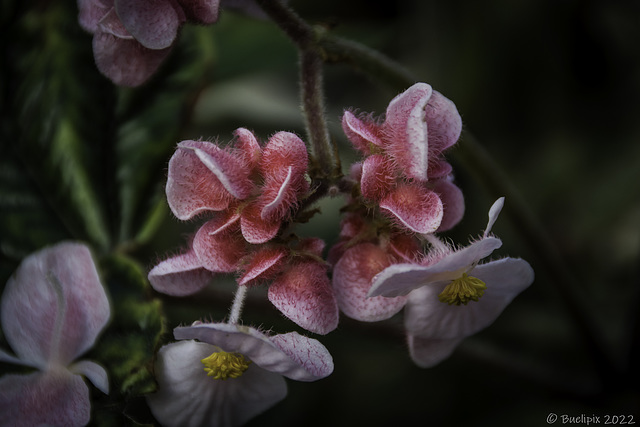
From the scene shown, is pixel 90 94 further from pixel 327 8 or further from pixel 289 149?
pixel 327 8

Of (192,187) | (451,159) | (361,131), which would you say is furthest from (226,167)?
(451,159)

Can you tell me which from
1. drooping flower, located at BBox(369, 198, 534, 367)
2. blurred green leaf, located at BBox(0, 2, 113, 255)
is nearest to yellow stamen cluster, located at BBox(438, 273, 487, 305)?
drooping flower, located at BBox(369, 198, 534, 367)

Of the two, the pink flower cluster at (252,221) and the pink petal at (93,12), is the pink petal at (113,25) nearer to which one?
the pink petal at (93,12)

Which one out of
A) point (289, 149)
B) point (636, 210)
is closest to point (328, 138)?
point (289, 149)

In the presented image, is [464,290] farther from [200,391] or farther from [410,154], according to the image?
[200,391]

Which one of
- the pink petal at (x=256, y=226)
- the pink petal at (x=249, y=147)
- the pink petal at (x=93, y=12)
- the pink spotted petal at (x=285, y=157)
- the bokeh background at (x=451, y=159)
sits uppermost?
the pink petal at (x=93, y=12)

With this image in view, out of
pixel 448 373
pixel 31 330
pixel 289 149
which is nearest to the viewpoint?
pixel 289 149

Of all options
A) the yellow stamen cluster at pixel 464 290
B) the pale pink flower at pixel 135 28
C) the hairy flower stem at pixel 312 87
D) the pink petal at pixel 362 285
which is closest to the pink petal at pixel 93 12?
the pale pink flower at pixel 135 28
